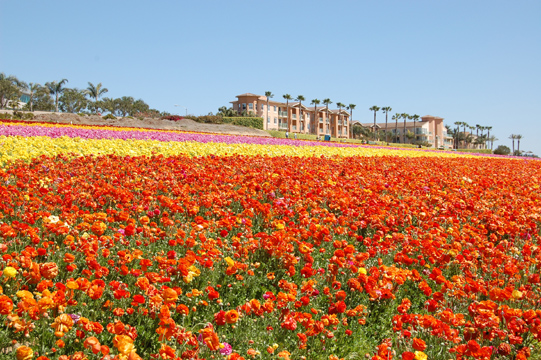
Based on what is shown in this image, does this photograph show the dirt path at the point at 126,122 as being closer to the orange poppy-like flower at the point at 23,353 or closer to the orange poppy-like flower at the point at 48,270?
the orange poppy-like flower at the point at 48,270

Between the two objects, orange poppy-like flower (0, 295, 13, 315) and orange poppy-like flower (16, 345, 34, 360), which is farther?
orange poppy-like flower (0, 295, 13, 315)

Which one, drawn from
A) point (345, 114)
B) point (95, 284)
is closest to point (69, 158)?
point (95, 284)

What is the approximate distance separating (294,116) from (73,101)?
4723 centimetres

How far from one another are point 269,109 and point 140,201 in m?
88.1

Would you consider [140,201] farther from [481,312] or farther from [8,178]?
[481,312]

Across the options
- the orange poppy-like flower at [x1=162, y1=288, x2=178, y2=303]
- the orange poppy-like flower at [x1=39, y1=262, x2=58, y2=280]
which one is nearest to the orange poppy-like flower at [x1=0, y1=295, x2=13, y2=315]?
the orange poppy-like flower at [x1=39, y1=262, x2=58, y2=280]

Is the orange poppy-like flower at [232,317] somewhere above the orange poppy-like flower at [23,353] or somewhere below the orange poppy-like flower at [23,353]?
above

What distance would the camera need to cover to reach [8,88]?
241 feet

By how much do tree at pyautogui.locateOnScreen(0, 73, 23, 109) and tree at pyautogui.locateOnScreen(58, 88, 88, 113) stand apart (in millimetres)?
13488

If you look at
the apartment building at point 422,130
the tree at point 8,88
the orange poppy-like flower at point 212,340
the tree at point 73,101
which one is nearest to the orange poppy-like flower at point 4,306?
the orange poppy-like flower at point 212,340

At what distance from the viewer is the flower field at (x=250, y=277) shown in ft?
9.33

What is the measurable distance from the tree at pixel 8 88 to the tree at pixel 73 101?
13488 mm

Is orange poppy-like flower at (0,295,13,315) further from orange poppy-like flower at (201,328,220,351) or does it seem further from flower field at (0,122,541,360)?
orange poppy-like flower at (201,328,220,351)

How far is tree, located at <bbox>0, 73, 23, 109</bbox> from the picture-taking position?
2879 inches
